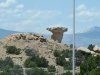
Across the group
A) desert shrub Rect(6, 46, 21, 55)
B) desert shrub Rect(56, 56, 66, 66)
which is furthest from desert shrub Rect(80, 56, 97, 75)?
desert shrub Rect(6, 46, 21, 55)

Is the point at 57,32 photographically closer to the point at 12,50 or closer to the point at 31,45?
the point at 31,45

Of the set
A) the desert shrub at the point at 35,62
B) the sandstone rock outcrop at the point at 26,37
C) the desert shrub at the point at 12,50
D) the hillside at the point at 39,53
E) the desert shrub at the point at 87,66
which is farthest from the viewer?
the sandstone rock outcrop at the point at 26,37

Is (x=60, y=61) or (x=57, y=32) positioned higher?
(x=57, y=32)

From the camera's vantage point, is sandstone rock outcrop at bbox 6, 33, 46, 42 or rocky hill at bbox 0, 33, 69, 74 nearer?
rocky hill at bbox 0, 33, 69, 74

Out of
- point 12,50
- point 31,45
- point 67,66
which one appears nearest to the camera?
point 67,66

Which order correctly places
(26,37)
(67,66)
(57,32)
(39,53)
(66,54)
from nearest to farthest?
(67,66) → (66,54) → (39,53) → (26,37) → (57,32)

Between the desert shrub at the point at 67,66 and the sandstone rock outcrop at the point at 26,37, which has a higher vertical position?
the sandstone rock outcrop at the point at 26,37

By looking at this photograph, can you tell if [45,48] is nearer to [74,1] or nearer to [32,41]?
[32,41]

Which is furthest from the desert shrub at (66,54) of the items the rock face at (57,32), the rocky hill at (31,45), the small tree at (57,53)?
the rock face at (57,32)

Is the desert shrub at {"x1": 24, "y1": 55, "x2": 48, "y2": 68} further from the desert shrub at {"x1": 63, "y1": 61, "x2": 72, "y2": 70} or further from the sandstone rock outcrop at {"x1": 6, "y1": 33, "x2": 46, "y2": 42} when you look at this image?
the sandstone rock outcrop at {"x1": 6, "y1": 33, "x2": 46, "y2": 42}

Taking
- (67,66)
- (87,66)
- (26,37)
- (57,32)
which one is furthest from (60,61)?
(57,32)

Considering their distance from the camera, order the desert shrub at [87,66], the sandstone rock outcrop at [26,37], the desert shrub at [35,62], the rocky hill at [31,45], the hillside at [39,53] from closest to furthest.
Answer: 1. the desert shrub at [87,66]
2. the desert shrub at [35,62]
3. the hillside at [39,53]
4. the rocky hill at [31,45]
5. the sandstone rock outcrop at [26,37]

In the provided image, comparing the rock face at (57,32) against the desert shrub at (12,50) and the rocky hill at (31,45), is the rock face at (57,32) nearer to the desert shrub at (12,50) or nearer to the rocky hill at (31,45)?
the rocky hill at (31,45)

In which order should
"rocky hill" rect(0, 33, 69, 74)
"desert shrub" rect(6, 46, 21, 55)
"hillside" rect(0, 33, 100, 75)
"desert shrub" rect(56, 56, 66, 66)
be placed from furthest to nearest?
"rocky hill" rect(0, 33, 69, 74), "desert shrub" rect(6, 46, 21, 55), "desert shrub" rect(56, 56, 66, 66), "hillside" rect(0, 33, 100, 75)
